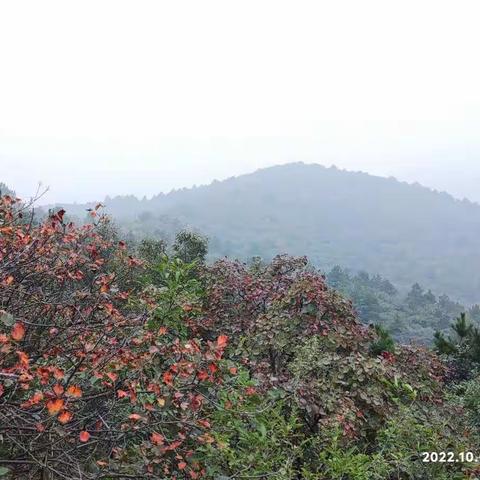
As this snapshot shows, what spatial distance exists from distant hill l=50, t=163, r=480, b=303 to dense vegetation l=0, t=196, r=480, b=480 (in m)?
116

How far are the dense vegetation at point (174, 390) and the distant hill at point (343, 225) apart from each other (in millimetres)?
115701

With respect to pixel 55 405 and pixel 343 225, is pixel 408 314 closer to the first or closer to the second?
pixel 55 405

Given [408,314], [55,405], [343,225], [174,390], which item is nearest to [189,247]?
[174,390]

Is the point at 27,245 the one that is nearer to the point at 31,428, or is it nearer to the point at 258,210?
the point at 31,428

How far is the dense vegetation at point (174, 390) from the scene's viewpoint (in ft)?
8.56

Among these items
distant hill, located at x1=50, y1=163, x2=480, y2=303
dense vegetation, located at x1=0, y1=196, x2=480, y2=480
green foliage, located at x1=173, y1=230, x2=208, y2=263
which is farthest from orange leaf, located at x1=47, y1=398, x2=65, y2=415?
distant hill, located at x1=50, y1=163, x2=480, y2=303

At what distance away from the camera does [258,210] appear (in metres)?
176

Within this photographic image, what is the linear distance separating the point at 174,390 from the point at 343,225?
18036cm

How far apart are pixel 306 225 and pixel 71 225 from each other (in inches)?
6772

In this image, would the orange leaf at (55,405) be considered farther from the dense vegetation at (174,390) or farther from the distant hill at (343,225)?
the distant hill at (343,225)

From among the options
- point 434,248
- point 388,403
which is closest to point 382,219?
point 434,248

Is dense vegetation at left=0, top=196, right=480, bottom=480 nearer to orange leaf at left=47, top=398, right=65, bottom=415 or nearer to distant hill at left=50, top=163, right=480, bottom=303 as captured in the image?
orange leaf at left=47, top=398, right=65, bottom=415

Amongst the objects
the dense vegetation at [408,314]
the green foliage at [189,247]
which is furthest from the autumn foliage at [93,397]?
the dense vegetation at [408,314]

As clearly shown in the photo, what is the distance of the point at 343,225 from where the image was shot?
178875 millimetres
